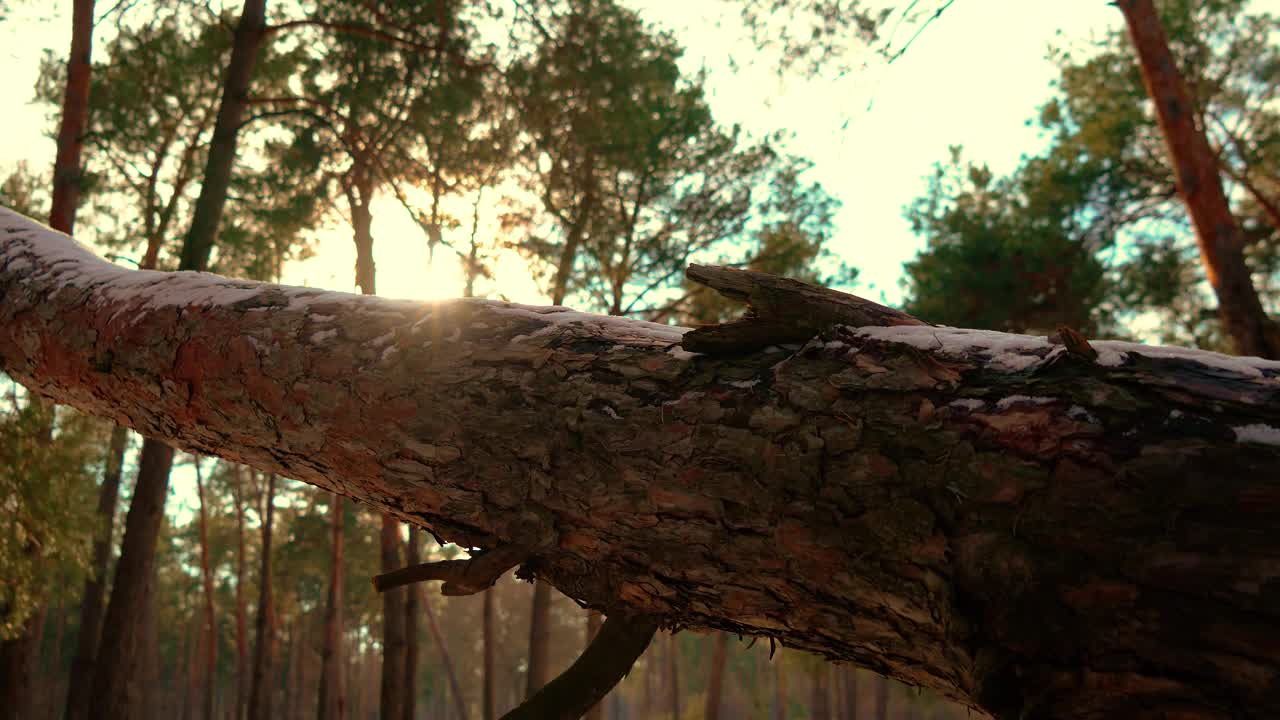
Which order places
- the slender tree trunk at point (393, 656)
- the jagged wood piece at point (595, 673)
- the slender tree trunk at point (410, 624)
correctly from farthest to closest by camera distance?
the slender tree trunk at point (410, 624)
the slender tree trunk at point (393, 656)
the jagged wood piece at point (595, 673)

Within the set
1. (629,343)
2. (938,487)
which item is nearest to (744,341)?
(629,343)

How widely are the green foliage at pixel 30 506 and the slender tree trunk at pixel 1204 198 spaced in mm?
10705

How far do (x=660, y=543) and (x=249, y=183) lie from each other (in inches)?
520

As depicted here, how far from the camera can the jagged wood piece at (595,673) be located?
138 centimetres

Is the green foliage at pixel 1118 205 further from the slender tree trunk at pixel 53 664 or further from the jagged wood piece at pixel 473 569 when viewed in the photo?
the slender tree trunk at pixel 53 664

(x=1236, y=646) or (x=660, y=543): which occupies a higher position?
(x=660, y=543)

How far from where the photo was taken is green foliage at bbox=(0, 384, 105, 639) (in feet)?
23.6

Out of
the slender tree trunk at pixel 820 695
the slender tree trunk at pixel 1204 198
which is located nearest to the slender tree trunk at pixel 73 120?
the slender tree trunk at pixel 1204 198

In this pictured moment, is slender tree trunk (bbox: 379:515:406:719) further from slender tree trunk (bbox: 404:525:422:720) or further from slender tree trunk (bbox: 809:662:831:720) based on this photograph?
slender tree trunk (bbox: 809:662:831:720)

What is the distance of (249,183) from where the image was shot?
40.7 ft

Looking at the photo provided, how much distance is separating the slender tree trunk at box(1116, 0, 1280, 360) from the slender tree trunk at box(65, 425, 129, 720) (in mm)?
12688

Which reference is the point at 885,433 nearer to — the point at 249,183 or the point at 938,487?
the point at 938,487

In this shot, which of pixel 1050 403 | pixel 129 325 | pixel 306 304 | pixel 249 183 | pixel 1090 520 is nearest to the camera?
pixel 1090 520

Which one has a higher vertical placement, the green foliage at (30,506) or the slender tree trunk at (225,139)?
the slender tree trunk at (225,139)
